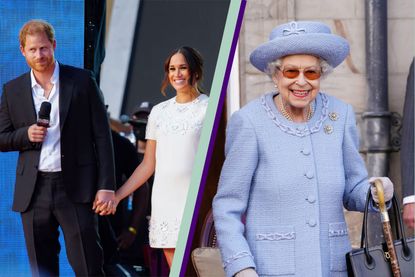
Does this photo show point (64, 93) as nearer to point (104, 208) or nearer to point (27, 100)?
point (27, 100)

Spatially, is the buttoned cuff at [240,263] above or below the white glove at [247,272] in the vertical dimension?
above

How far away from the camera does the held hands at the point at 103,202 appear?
198 inches

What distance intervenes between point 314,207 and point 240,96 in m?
2.85

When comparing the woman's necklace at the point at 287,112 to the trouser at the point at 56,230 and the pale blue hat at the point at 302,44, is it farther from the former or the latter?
the trouser at the point at 56,230

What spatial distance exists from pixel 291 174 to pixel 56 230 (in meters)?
1.49

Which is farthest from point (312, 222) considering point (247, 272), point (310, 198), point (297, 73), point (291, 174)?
point (297, 73)

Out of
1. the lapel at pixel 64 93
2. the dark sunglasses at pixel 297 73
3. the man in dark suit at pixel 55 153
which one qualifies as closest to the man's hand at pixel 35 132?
the man in dark suit at pixel 55 153

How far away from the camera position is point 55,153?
4.88 metres

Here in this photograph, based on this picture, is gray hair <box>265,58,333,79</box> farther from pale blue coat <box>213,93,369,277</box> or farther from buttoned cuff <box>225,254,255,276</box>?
buttoned cuff <box>225,254,255,276</box>

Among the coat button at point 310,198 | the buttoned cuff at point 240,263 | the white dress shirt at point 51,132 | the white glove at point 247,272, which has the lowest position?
the white glove at point 247,272

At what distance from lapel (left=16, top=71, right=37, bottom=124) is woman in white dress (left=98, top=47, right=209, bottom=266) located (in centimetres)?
57

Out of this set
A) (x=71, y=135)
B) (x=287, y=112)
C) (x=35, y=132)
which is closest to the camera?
(x=287, y=112)

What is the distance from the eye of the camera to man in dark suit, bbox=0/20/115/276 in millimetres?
4883

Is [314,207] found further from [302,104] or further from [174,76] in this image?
[174,76]
